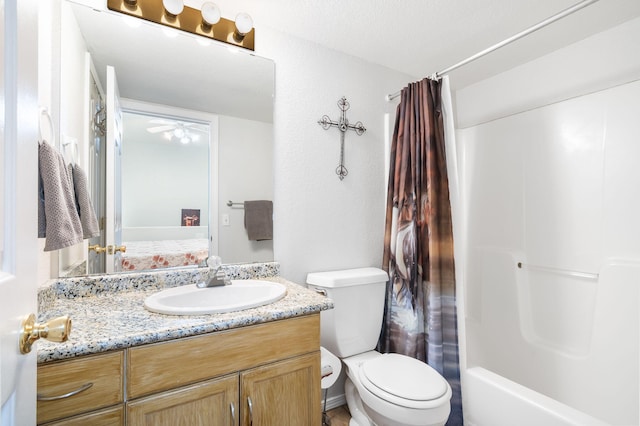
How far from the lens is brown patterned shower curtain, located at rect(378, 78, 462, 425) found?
5.53ft

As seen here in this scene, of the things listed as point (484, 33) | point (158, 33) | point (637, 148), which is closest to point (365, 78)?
point (484, 33)

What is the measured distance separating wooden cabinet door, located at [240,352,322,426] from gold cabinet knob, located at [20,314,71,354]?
25.9 inches

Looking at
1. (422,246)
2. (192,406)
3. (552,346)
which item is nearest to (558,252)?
(552,346)

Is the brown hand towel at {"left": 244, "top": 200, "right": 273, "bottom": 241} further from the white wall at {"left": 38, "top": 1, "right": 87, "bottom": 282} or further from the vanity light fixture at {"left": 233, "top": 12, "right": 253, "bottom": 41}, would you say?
the vanity light fixture at {"left": 233, "top": 12, "right": 253, "bottom": 41}

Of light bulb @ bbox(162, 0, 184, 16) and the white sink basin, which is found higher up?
light bulb @ bbox(162, 0, 184, 16)

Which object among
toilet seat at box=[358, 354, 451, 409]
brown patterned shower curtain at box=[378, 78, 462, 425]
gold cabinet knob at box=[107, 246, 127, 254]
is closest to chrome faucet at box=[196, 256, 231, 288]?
gold cabinet knob at box=[107, 246, 127, 254]

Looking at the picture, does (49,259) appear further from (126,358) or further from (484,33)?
(484,33)

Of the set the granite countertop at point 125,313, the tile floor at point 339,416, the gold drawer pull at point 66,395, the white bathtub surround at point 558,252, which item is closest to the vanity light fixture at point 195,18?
the granite countertop at point 125,313

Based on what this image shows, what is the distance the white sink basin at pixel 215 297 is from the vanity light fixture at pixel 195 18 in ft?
4.02

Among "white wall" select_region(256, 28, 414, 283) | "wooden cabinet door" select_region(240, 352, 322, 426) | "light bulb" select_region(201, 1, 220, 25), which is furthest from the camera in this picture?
"white wall" select_region(256, 28, 414, 283)

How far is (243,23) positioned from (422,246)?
60.8 inches

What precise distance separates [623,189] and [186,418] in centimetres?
239

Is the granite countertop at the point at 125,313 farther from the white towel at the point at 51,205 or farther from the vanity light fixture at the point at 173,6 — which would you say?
the vanity light fixture at the point at 173,6

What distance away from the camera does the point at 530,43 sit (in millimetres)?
1840
